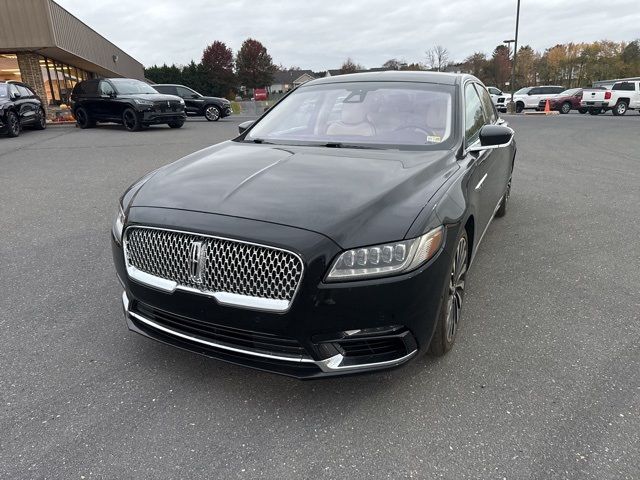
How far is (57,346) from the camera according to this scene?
3.02m

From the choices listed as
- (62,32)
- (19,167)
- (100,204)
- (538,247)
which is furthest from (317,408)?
(62,32)

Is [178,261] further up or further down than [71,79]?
further down

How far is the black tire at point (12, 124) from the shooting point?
1424 cm

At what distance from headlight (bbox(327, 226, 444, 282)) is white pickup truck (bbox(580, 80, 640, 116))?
98.8ft

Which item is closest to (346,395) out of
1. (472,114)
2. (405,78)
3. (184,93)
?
(472,114)

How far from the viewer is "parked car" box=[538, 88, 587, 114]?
1190 inches

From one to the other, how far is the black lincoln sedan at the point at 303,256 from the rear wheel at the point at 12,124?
14274mm

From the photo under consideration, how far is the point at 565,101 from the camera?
30.6 meters

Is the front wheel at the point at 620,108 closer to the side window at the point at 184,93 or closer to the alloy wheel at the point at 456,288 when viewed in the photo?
the side window at the point at 184,93

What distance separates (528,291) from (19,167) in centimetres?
972

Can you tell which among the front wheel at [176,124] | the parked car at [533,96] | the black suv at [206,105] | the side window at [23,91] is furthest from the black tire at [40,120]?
the parked car at [533,96]

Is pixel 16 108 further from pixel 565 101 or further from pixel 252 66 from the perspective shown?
pixel 252 66

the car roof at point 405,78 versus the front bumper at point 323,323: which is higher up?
the car roof at point 405,78

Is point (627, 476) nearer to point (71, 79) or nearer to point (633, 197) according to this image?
point (633, 197)
